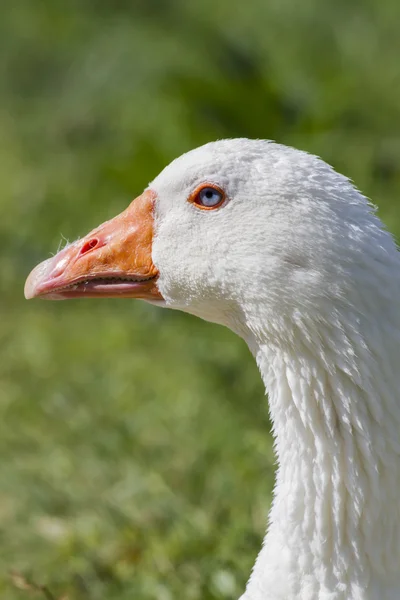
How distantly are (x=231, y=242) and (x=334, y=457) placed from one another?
646 millimetres

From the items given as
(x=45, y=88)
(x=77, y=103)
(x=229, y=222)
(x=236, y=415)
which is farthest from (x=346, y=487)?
(x=45, y=88)

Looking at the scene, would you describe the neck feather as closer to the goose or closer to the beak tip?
the goose

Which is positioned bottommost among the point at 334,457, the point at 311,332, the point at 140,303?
the point at 334,457

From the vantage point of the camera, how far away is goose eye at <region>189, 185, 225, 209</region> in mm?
2695

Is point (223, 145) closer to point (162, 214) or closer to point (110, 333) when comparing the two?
point (162, 214)

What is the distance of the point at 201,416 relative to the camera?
17.5ft

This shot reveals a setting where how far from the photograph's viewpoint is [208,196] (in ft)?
8.95

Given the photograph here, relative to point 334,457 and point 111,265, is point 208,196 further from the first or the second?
point 334,457

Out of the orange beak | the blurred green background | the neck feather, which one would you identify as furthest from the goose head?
the blurred green background

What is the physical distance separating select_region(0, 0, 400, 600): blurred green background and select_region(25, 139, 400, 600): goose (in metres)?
1.07

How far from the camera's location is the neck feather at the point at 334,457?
98.7 inches

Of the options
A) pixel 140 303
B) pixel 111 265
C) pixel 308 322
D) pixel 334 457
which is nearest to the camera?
pixel 308 322

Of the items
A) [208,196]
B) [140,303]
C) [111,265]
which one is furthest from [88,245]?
[140,303]

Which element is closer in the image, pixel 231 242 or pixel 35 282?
pixel 231 242
